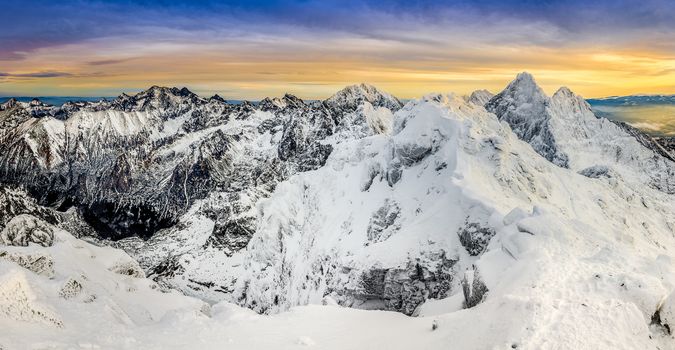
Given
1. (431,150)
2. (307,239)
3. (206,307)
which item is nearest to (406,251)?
(431,150)

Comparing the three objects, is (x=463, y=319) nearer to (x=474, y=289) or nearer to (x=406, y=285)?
(x=474, y=289)

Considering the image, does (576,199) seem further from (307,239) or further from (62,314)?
(62,314)

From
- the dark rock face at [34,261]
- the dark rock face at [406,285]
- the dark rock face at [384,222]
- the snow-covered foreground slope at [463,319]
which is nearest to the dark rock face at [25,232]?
the dark rock face at [34,261]

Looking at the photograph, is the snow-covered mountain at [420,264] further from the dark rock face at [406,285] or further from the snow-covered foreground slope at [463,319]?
the dark rock face at [406,285]

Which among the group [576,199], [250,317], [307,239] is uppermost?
[250,317]

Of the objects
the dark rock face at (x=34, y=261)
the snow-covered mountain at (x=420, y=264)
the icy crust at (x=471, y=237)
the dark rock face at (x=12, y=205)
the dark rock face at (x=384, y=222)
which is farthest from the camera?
the dark rock face at (x=12, y=205)

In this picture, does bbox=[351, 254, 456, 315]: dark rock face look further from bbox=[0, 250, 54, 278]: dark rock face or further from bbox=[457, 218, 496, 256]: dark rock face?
bbox=[0, 250, 54, 278]: dark rock face

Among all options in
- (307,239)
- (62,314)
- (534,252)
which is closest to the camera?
(62,314)

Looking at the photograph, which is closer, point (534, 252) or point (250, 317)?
point (250, 317)

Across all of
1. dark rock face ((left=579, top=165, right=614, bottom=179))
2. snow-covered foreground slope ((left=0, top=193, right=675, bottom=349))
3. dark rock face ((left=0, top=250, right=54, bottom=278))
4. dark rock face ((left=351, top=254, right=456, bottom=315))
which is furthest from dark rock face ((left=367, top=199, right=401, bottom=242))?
dark rock face ((left=579, top=165, right=614, bottom=179))

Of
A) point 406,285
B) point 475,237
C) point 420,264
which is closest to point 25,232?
point 406,285

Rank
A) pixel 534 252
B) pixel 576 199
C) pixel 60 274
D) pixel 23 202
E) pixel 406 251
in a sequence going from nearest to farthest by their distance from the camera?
pixel 534 252
pixel 60 274
pixel 406 251
pixel 576 199
pixel 23 202
